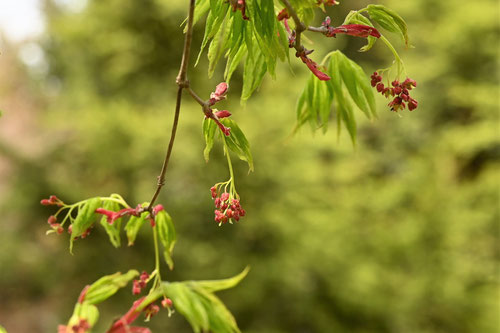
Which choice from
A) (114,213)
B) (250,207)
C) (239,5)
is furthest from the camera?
(250,207)

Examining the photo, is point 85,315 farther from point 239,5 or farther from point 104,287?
point 239,5

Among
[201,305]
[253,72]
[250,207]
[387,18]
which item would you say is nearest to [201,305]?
[201,305]

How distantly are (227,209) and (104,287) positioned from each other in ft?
0.50

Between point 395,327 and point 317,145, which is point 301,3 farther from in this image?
point 395,327

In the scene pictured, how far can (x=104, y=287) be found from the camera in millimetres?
526

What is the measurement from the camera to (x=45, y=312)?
237 inches

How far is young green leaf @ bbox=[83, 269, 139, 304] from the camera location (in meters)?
0.51

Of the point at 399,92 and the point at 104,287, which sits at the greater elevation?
the point at 399,92

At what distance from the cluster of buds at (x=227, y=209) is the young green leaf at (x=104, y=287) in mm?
105

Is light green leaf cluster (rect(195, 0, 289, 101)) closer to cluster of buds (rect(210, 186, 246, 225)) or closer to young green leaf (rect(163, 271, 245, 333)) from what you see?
cluster of buds (rect(210, 186, 246, 225))

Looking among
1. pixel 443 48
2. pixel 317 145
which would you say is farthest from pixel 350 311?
pixel 443 48

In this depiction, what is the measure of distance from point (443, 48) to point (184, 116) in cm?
376

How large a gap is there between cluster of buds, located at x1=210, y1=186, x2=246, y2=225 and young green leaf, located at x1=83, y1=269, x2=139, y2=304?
0.35ft

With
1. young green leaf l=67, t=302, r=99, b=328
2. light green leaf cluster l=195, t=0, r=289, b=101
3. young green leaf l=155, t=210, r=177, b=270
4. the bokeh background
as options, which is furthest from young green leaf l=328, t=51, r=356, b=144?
the bokeh background
